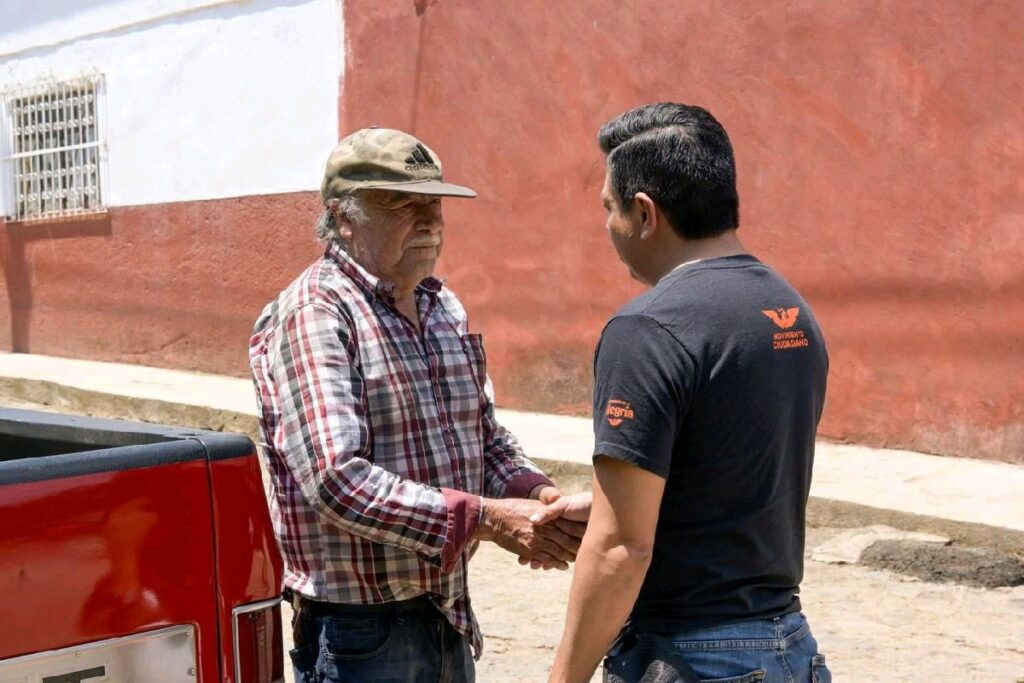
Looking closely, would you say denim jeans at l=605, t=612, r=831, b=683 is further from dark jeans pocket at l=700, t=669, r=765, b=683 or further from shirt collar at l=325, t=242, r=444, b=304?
shirt collar at l=325, t=242, r=444, b=304

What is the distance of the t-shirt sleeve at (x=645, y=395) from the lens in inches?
84.7

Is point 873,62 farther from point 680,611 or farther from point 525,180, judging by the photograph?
point 680,611

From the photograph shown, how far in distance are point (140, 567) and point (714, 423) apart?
97 centimetres

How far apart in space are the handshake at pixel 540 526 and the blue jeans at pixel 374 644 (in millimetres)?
203

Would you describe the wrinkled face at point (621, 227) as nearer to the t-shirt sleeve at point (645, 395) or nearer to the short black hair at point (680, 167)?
the short black hair at point (680, 167)

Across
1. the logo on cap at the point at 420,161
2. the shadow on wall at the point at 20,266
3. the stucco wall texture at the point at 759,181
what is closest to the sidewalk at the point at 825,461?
the stucco wall texture at the point at 759,181

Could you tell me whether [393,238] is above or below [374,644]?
above

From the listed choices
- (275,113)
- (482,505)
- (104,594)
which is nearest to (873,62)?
(275,113)

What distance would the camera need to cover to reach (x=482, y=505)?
2.65m

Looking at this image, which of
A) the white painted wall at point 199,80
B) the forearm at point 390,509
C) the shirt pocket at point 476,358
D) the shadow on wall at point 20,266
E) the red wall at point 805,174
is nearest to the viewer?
the forearm at point 390,509

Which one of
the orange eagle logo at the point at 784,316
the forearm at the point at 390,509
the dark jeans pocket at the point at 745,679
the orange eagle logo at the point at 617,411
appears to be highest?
the orange eagle logo at the point at 784,316

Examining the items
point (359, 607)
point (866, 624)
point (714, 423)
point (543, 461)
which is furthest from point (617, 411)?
point (543, 461)

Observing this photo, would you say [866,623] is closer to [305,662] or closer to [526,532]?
[526,532]

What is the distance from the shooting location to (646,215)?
2.31 m
